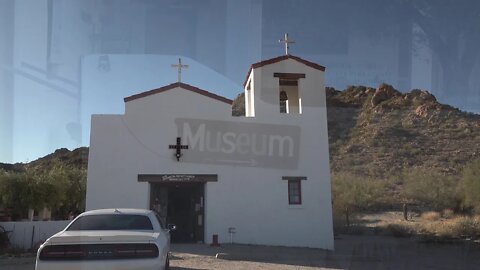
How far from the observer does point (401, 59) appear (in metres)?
18.5

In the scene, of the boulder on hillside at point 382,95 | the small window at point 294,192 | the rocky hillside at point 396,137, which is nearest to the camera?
the small window at point 294,192

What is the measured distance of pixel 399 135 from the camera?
63.0 meters

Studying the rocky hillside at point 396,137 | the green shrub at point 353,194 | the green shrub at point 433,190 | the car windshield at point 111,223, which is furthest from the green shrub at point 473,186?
the car windshield at point 111,223

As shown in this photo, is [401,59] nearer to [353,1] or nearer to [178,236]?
[353,1]

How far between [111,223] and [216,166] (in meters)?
9.86

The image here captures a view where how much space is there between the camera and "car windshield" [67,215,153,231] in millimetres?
10234

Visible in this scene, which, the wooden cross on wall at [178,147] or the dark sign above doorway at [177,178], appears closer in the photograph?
the dark sign above doorway at [177,178]

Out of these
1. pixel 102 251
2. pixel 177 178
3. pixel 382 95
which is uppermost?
pixel 382 95

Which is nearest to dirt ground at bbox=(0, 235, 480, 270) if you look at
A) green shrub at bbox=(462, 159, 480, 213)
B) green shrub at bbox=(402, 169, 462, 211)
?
green shrub at bbox=(462, 159, 480, 213)

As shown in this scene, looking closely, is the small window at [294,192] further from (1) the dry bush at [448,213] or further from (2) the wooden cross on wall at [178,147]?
(1) the dry bush at [448,213]

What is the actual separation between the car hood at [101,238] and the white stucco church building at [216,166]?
10.3 metres

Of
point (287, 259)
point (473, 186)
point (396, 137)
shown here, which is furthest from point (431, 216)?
point (287, 259)

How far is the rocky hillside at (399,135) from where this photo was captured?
5484 cm

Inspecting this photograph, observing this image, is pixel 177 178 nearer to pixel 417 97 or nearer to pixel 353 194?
pixel 353 194
